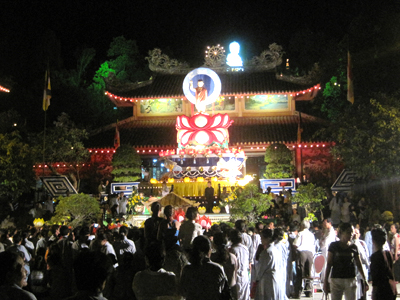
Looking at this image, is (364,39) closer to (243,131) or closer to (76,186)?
(243,131)

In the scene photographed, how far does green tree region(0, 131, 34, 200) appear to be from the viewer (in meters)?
19.2

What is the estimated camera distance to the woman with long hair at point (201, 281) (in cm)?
462

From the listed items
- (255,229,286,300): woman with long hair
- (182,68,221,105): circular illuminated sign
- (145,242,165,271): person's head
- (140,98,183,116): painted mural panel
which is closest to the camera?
(145,242,165,271): person's head

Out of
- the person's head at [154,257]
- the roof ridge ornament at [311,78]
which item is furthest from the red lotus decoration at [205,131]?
the person's head at [154,257]

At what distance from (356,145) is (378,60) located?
471 centimetres

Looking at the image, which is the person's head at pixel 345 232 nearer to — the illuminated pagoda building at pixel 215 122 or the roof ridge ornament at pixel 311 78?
the illuminated pagoda building at pixel 215 122

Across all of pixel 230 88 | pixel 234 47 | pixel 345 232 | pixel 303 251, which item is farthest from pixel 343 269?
pixel 234 47

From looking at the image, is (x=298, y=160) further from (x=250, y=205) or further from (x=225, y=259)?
(x=225, y=259)

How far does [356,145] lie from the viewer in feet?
57.1

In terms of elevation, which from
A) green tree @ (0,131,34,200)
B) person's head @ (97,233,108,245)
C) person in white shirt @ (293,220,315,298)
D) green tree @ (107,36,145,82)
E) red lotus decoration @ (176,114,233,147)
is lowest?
person in white shirt @ (293,220,315,298)

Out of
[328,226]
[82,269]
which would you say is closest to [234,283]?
[82,269]

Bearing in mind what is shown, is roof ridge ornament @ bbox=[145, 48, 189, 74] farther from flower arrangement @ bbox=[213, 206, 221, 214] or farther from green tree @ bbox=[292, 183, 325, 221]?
green tree @ bbox=[292, 183, 325, 221]

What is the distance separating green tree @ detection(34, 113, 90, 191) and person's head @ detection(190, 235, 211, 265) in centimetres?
1783

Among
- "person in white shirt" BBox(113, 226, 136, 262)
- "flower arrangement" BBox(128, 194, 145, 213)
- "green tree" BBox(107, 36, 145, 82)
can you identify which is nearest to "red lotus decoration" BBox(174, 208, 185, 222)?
"flower arrangement" BBox(128, 194, 145, 213)
